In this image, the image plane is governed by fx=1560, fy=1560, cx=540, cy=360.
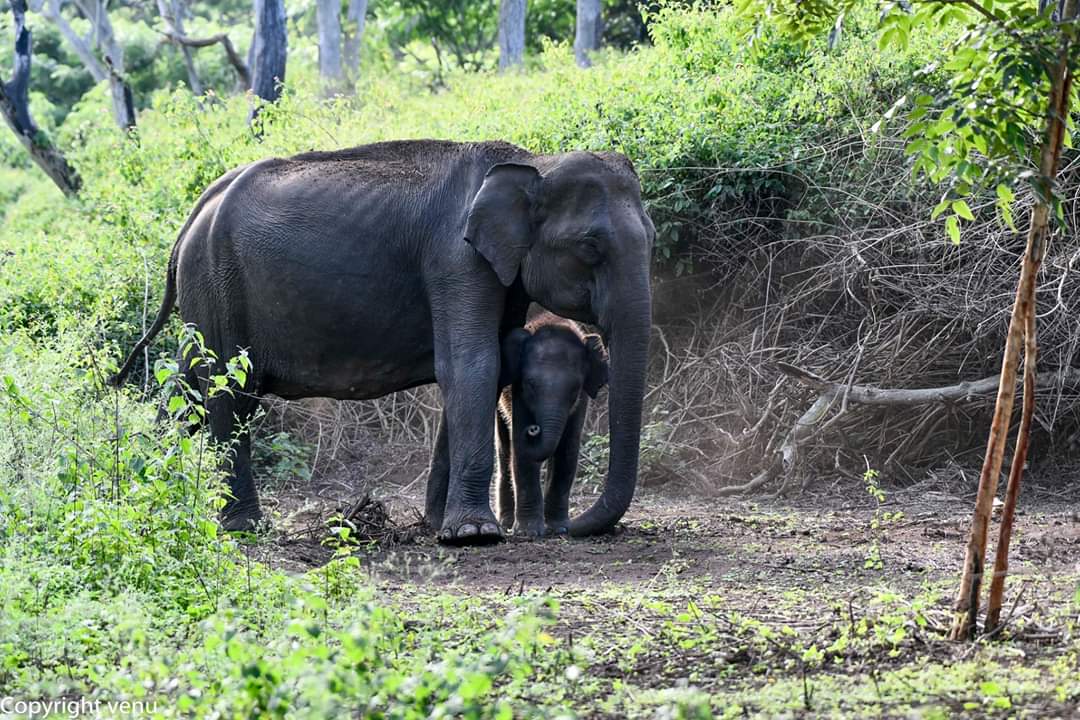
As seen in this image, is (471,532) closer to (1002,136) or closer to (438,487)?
(438,487)

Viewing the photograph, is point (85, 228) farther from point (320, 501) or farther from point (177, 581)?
point (177, 581)

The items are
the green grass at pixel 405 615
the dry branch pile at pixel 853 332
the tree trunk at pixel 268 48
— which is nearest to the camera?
the green grass at pixel 405 615

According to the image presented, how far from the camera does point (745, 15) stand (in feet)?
20.8

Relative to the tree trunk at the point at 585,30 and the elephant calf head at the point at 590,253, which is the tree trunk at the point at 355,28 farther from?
the elephant calf head at the point at 590,253

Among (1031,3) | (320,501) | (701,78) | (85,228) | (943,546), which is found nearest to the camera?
(1031,3)

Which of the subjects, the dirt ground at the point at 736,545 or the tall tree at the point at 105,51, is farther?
the tall tree at the point at 105,51

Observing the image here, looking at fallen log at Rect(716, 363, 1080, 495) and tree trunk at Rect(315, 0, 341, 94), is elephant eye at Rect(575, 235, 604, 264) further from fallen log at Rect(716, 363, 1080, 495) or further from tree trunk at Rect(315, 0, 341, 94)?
tree trunk at Rect(315, 0, 341, 94)

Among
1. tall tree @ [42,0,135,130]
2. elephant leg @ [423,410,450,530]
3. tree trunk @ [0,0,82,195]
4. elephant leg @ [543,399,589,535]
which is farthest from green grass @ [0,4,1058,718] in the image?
tall tree @ [42,0,135,130]

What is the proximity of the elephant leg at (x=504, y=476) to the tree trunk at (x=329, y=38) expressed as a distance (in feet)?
53.6

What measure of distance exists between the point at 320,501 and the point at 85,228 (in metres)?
8.32

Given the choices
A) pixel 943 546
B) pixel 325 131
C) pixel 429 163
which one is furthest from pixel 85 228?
pixel 943 546

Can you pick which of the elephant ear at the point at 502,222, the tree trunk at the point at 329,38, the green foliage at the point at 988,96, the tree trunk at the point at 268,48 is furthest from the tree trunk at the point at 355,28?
the green foliage at the point at 988,96

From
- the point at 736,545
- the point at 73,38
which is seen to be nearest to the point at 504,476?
the point at 736,545

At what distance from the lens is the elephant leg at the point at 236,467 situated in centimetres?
1016
